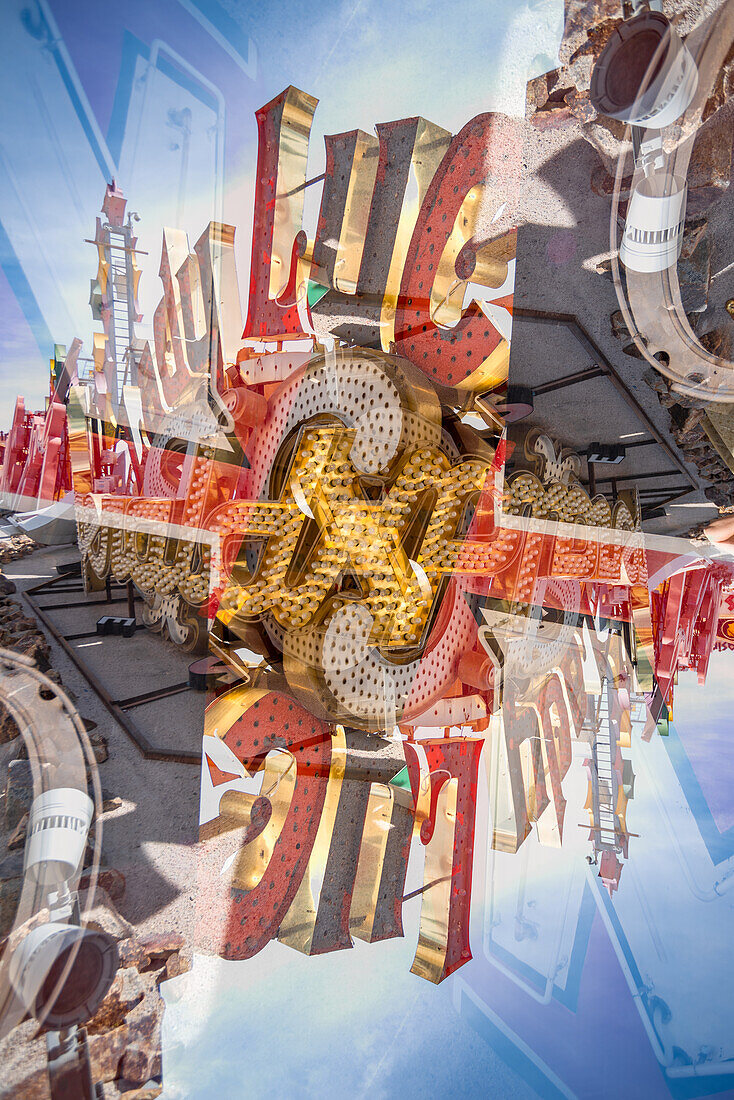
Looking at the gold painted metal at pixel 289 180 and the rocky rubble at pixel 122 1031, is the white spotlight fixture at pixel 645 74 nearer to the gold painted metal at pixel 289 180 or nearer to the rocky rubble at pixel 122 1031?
the gold painted metal at pixel 289 180

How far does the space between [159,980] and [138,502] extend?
784 millimetres

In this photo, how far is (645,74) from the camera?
554mm

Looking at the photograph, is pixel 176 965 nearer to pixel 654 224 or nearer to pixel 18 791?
pixel 18 791

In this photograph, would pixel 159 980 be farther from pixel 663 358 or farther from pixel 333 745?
pixel 663 358

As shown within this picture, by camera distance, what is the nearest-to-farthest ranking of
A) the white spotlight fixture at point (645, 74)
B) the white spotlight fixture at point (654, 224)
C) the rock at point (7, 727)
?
the white spotlight fixture at point (645, 74) < the white spotlight fixture at point (654, 224) < the rock at point (7, 727)

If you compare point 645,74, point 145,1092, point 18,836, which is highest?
point 645,74

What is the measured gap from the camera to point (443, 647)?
820 millimetres

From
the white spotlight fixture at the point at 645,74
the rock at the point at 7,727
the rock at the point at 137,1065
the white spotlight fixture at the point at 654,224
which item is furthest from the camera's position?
the rock at the point at 7,727

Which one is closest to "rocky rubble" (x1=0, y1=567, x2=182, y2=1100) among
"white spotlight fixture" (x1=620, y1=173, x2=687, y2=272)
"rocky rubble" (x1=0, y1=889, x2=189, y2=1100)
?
"rocky rubble" (x1=0, y1=889, x2=189, y2=1100)

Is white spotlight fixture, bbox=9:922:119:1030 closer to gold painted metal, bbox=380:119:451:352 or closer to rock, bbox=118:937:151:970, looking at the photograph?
rock, bbox=118:937:151:970

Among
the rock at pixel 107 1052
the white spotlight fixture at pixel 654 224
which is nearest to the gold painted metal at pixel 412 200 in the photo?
the white spotlight fixture at pixel 654 224

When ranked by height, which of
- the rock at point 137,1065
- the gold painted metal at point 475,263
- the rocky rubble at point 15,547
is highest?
the gold painted metal at point 475,263

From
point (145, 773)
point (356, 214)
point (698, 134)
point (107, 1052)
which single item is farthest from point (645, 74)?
point (107, 1052)

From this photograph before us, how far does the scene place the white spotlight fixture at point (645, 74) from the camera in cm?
54
